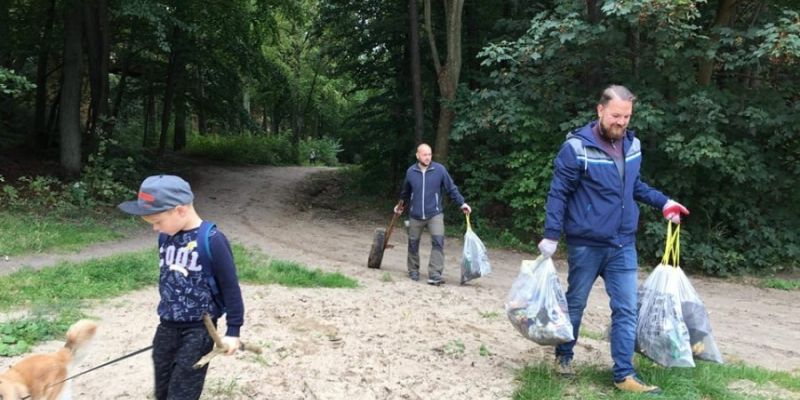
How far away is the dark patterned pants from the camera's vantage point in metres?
3.11

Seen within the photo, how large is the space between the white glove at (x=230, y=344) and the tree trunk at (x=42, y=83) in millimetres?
18023

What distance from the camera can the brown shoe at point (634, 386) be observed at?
4348mm

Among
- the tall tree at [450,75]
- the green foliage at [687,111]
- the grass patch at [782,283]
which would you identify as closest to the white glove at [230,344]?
the green foliage at [687,111]

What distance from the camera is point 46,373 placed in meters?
3.20

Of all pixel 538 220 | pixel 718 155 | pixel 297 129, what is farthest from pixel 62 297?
pixel 297 129

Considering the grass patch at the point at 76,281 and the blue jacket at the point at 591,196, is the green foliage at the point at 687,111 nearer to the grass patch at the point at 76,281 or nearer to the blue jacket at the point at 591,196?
the blue jacket at the point at 591,196

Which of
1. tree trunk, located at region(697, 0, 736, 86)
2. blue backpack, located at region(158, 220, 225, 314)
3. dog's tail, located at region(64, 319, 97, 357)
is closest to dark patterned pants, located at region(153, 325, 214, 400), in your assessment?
blue backpack, located at region(158, 220, 225, 314)

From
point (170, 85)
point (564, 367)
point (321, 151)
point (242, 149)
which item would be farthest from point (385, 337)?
point (321, 151)

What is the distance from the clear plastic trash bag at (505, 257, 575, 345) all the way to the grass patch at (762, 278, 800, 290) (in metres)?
7.81

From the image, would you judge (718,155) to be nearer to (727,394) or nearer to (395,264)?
(395,264)

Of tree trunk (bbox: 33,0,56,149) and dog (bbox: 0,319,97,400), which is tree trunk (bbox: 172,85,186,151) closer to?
tree trunk (bbox: 33,0,56,149)

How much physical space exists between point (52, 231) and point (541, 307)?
30.8 ft

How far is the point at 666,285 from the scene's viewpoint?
4520 millimetres

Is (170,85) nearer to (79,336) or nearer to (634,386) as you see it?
(79,336)
